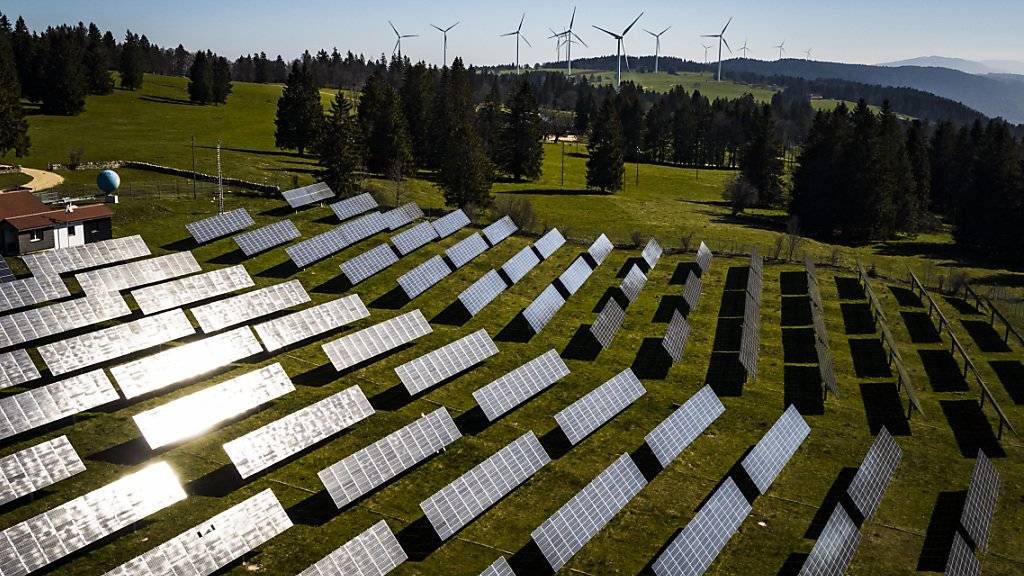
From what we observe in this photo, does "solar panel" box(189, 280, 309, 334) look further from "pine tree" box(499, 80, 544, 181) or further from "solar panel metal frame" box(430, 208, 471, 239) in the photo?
"pine tree" box(499, 80, 544, 181)

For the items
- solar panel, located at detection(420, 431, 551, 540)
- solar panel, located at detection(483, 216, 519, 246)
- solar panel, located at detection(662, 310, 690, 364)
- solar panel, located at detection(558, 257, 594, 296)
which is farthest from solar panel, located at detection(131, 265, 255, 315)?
solar panel, located at detection(662, 310, 690, 364)

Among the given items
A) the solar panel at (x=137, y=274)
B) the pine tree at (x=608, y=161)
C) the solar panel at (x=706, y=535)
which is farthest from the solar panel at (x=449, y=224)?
the pine tree at (x=608, y=161)

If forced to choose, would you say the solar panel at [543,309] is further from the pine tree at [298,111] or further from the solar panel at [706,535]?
the pine tree at [298,111]

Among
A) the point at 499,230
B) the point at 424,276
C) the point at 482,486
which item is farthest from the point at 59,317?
the point at 499,230

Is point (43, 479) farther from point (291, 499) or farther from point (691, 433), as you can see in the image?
point (691, 433)

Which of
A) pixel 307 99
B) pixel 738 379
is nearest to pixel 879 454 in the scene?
pixel 738 379

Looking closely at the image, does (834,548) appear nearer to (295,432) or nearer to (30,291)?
(295,432)

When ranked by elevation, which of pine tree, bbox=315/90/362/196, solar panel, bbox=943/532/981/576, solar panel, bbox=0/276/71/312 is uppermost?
pine tree, bbox=315/90/362/196

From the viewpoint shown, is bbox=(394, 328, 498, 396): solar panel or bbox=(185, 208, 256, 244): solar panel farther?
bbox=(185, 208, 256, 244): solar panel
